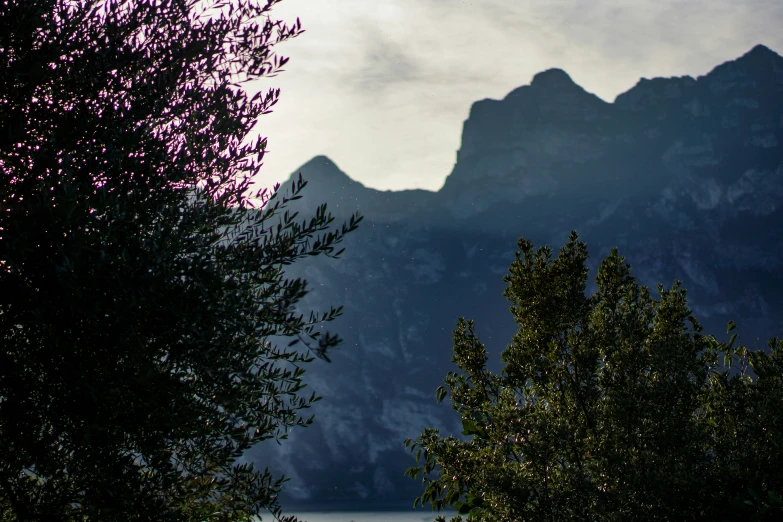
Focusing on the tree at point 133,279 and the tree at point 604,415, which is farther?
the tree at point 604,415

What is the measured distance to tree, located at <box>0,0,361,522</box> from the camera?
5.85 m

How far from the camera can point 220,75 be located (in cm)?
771

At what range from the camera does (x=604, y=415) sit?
25.8 feet

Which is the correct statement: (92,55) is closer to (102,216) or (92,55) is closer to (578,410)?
(102,216)

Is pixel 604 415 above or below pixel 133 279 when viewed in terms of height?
below

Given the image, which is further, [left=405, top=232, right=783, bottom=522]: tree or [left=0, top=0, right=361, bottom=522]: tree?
[left=405, top=232, right=783, bottom=522]: tree

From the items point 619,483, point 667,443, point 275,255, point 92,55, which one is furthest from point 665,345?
point 92,55

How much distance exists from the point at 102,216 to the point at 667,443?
6.35 metres

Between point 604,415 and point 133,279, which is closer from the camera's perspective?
point 133,279

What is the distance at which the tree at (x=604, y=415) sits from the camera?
7.23m

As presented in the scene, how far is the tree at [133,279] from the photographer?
585 cm

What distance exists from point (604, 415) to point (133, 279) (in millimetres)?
5350

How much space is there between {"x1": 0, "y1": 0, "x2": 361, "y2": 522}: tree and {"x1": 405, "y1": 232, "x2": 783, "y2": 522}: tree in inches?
110

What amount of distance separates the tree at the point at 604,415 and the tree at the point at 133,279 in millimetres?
2805
